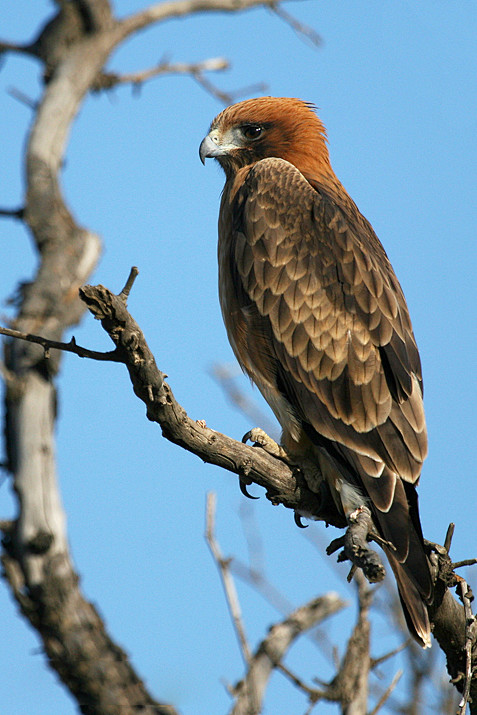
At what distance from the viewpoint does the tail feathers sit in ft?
12.4

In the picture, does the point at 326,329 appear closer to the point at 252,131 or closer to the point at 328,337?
the point at 328,337

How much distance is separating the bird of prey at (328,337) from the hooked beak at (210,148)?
43cm

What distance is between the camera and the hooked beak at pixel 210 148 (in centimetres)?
572

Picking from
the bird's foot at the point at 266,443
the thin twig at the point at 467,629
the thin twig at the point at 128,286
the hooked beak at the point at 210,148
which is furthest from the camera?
the hooked beak at the point at 210,148

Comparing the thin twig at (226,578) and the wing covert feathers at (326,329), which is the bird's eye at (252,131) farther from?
the thin twig at (226,578)

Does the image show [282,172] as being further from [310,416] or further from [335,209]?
[310,416]

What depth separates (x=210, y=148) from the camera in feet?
18.8

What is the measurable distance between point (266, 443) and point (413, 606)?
1.24 metres

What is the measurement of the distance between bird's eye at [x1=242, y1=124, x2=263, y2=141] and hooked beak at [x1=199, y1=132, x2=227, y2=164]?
0.65ft

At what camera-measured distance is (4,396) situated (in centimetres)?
720

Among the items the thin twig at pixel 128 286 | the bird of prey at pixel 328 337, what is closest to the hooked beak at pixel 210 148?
the bird of prey at pixel 328 337

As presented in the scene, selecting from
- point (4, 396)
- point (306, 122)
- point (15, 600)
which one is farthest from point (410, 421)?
point (4, 396)

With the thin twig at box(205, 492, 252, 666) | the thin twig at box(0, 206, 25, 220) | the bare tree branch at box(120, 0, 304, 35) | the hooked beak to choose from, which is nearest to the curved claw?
the thin twig at box(205, 492, 252, 666)

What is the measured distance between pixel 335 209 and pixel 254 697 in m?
2.74
